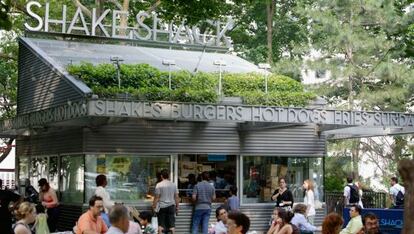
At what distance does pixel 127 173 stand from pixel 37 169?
466 centimetres

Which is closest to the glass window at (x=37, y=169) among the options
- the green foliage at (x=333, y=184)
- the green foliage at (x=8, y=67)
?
the green foliage at (x=8, y=67)

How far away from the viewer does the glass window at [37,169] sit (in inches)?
831

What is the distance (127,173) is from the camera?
18.2 metres

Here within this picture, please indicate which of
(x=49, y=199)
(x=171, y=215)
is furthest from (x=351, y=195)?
(x=49, y=199)

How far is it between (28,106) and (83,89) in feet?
19.5

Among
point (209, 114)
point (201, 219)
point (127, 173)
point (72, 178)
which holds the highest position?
point (209, 114)

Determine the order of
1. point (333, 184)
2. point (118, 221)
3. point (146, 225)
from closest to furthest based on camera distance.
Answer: point (118, 221) < point (146, 225) < point (333, 184)

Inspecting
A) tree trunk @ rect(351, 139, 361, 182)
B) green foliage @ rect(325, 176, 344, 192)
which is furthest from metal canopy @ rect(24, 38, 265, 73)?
tree trunk @ rect(351, 139, 361, 182)

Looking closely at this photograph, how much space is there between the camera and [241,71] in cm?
2181

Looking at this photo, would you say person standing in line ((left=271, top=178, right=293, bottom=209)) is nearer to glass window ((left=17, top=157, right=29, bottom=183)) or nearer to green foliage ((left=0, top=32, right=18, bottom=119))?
glass window ((left=17, top=157, right=29, bottom=183))

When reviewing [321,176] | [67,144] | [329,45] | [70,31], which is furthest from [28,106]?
[329,45]

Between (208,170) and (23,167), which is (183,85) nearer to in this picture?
(208,170)

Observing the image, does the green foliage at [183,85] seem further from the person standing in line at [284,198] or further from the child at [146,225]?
the child at [146,225]

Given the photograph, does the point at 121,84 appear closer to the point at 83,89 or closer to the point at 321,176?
the point at 83,89
